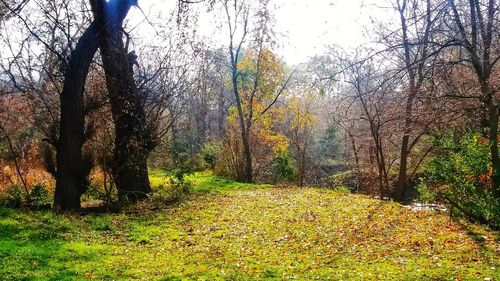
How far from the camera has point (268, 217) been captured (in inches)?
426

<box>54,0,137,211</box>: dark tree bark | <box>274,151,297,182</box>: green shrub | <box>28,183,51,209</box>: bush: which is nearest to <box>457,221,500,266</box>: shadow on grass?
<box>54,0,137,211</box>: dark tree bark

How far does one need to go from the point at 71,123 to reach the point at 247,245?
5226 mm

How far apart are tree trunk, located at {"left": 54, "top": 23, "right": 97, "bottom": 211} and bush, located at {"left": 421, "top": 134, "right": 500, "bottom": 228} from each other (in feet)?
28.6

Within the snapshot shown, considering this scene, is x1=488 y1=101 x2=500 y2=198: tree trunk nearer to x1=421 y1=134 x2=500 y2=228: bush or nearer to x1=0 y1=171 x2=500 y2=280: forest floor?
x1=421 y1=134 x2=500 y2=228: bush

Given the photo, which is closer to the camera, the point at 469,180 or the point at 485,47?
the point at 485,47

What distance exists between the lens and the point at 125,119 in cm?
1190

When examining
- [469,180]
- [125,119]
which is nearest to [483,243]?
[469,180]

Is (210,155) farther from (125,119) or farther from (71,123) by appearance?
(71,123)

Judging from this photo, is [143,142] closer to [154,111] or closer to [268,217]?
[154,111]

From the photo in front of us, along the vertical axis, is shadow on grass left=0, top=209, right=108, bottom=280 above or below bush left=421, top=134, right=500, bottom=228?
below

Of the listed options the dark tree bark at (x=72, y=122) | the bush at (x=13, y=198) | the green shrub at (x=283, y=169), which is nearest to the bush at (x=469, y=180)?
the dark tree bark at (x=72, y=122)

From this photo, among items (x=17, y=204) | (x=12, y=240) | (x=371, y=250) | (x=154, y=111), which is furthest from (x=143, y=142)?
(x=371, y=250)

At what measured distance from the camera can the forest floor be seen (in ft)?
20.0

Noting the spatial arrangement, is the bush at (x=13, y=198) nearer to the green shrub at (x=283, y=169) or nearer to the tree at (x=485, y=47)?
the tree at (x=485, y=47)
